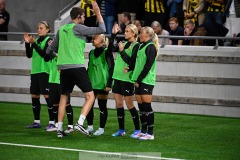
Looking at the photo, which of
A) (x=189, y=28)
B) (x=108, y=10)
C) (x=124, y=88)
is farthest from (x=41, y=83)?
(x=108, y=10)

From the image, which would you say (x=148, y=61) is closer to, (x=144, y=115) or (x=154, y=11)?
(x=144, y=115)

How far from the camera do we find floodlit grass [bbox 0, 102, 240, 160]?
1112 centimetres

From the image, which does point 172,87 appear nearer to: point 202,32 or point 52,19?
point 202,32

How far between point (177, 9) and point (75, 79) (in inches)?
286

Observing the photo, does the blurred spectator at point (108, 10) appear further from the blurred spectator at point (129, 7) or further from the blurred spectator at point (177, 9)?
the blurred spectator at point (177, 9)

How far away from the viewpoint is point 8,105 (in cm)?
1861

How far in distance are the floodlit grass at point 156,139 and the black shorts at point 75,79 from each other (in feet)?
2.85

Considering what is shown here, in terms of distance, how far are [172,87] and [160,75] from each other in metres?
0.41

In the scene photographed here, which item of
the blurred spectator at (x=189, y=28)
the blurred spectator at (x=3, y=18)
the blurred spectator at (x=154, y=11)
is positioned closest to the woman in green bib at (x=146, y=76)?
the blurred spectator at (x=189, y=28)

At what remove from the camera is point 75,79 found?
12.7 metres

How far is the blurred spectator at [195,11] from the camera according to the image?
18.5 m

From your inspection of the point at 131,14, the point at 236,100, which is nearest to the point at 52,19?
the point at 131,14

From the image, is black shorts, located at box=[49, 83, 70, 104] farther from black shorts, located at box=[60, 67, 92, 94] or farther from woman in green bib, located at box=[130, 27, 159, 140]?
woman in green bib, located at box=[130, 27, 159, 140]

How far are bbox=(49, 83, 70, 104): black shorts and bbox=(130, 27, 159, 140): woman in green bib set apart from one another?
1721 millimetres
